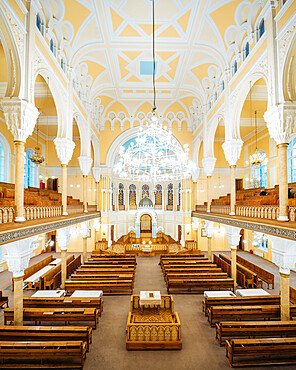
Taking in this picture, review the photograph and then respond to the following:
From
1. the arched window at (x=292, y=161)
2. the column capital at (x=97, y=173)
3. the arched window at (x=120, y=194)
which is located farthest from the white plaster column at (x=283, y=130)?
the arched window at (x=120, y=194)

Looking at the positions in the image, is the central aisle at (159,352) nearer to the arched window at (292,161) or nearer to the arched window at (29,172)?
the arched window at (292,161)

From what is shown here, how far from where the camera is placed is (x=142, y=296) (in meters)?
8.97

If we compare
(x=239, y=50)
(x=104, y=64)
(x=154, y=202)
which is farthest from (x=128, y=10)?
(x=154, y=202)

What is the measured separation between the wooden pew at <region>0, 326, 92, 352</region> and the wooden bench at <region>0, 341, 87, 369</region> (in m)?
0.51

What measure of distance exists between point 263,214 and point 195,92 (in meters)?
13.3

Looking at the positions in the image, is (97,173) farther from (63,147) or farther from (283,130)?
(283,130)

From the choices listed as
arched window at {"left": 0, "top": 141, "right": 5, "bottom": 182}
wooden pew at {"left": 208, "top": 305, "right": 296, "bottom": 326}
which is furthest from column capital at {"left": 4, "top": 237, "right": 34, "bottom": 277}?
arched window at {"left": 0, "top": 141, "right": 5, "bottom": 182}

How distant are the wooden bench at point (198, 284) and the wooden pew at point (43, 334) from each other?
220 inches

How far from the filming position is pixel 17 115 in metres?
7.60

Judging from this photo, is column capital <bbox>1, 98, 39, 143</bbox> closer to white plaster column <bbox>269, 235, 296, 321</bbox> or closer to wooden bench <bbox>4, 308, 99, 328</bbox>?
wooden bench <bbox>4, 308, 99, 328</bbox>

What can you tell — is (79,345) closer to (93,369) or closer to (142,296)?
(93,369)

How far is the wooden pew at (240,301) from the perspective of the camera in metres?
9.29

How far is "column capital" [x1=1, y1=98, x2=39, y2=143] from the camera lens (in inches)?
298

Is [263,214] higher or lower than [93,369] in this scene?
higher
